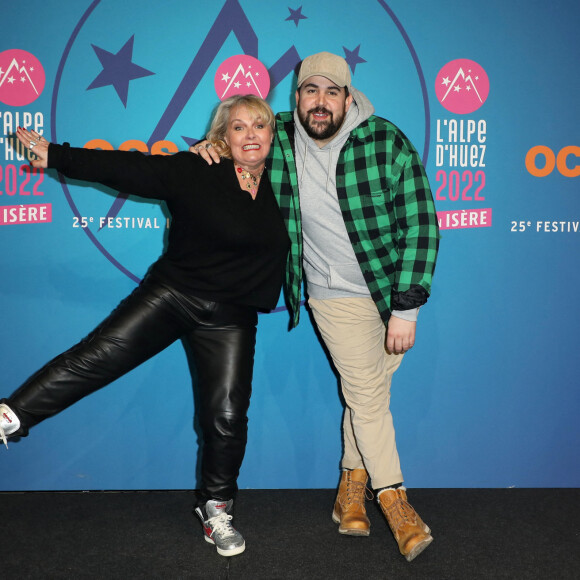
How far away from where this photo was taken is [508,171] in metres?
2.33

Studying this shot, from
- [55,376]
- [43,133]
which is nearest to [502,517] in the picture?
[55,376]

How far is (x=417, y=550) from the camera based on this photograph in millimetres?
1838

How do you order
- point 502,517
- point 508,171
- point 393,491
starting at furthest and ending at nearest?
point 508,171, point 502,517, point 393,491

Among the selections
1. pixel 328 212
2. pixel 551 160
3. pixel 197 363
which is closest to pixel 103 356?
pixel 197 363

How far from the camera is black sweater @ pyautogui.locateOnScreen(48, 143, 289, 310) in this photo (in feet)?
5.88

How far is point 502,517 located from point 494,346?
0.67 meters

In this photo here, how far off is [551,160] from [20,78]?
214cm

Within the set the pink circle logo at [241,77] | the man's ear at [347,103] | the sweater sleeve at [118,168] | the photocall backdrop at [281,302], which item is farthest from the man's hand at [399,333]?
the pink circle logo at [241,77]

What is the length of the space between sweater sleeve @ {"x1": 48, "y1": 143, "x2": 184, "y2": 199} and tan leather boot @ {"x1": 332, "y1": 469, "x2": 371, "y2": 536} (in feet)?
4.08

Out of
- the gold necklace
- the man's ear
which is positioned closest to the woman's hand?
the gold necklace

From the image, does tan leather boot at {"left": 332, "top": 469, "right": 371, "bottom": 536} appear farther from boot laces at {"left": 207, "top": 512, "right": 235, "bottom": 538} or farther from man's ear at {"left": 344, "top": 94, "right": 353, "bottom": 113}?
man's ear at {"left": 344, "top": 94, "right": 353, "bottom": 113}

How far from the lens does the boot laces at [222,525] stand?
188 cm

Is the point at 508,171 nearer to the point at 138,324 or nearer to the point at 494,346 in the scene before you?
the point at 494,346

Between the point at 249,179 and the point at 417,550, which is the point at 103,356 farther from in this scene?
the point at 417,550
